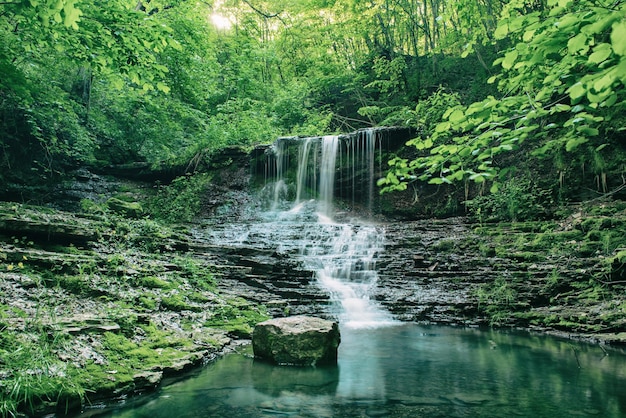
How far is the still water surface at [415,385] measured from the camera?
12.2ft

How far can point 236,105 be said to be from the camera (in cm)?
2078

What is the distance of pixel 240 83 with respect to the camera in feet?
74.9

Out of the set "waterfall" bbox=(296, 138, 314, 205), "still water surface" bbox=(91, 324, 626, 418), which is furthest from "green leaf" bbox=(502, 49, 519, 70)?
"waterfall" bbox=(296, 138, 314, 205)

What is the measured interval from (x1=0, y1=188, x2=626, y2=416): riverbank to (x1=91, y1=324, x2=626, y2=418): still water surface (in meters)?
0.55

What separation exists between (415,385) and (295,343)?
4.95 feet

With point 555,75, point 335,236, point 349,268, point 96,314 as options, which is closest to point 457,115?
point 555,75

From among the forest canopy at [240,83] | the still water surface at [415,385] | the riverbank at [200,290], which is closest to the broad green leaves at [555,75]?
the forest canopy at [240,83]

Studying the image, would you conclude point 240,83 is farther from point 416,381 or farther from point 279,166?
point 416,381

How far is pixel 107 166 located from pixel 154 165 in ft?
6.92

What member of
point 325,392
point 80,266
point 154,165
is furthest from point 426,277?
point 154,165

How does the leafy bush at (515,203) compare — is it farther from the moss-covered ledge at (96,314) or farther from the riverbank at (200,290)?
the moss-covered ledge at (96,314)

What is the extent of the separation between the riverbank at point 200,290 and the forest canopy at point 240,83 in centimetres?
235

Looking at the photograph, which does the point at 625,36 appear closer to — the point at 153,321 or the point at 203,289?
the point at 153,321

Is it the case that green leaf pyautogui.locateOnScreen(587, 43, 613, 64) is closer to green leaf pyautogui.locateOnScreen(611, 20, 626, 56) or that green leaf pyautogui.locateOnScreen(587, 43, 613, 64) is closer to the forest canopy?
green leaf pyautogui.locateOnScreen(611, 20, 626, 56)
